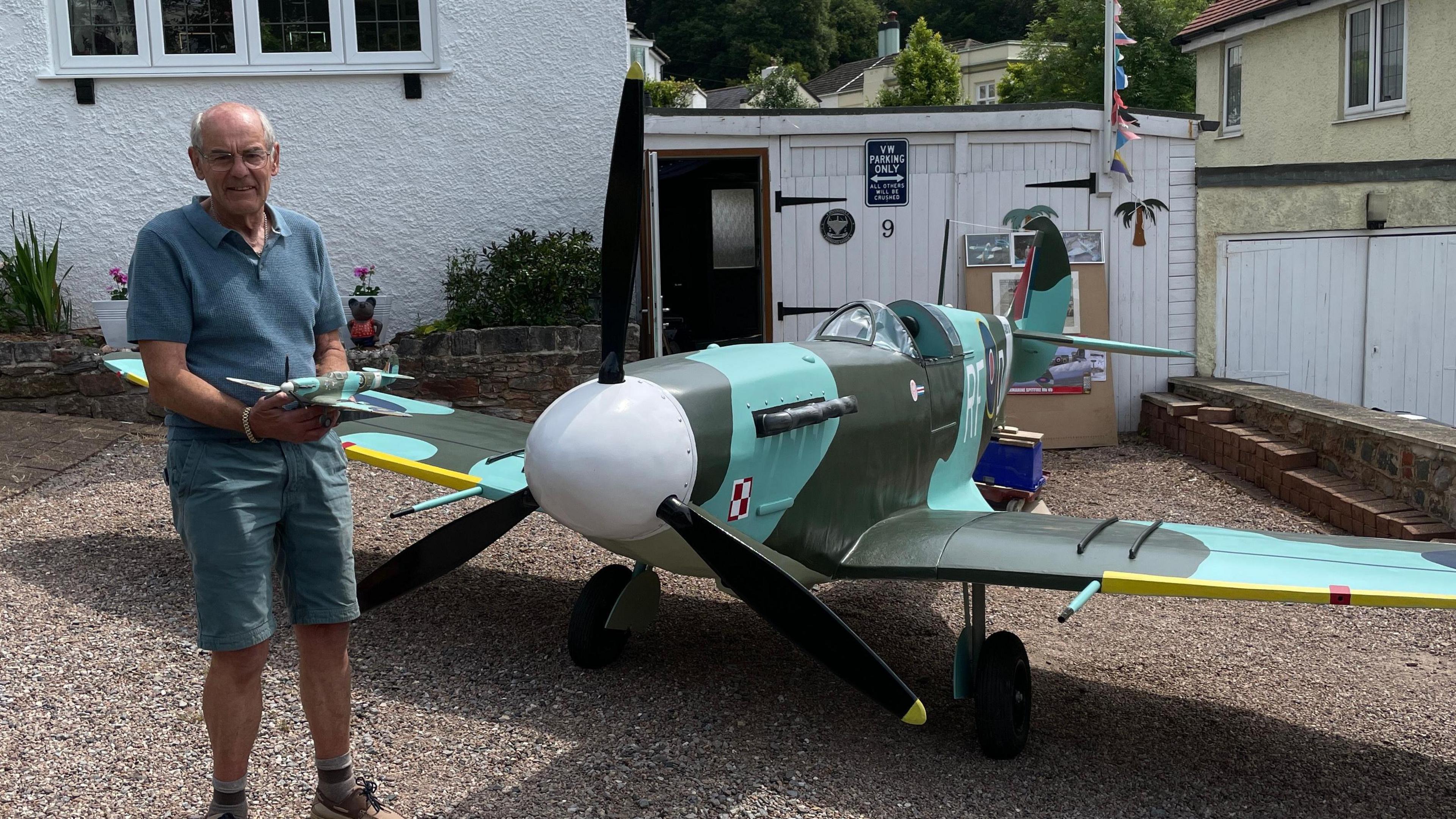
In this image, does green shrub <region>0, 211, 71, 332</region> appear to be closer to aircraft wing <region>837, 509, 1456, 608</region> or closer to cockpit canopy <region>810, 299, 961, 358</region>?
cockpit canopy <region>810, 299, 961, 358</region>

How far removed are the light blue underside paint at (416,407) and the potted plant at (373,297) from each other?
9.31 feet

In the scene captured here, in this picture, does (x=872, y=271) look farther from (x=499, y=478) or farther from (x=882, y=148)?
(x=499, y=478)

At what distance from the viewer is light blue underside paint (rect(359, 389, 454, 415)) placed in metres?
5.98

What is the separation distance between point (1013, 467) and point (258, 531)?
5.09m

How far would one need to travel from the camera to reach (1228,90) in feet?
62.6

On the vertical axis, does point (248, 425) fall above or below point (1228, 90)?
below

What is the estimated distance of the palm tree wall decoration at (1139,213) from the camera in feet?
30.7

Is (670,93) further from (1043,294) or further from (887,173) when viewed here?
(1043,294)

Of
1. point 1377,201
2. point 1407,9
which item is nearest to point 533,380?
point 1377,201

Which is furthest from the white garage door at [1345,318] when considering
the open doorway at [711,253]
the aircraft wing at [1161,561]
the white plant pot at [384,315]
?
the white plant pot at [384,315]

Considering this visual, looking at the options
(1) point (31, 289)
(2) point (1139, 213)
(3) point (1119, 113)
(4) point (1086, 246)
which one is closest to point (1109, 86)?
(3) point (1119, 113)

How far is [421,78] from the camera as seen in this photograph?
914cm

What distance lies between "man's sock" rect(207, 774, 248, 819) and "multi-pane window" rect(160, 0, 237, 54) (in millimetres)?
7807

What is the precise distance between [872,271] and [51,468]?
20.0 feet
